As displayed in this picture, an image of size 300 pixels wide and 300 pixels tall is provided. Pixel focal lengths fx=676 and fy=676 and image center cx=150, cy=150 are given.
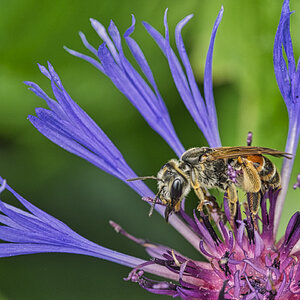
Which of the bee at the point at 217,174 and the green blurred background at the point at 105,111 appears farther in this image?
the green blurred background at the point at 105,111

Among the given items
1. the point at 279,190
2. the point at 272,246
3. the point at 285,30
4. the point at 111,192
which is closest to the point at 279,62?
the point at 285,30

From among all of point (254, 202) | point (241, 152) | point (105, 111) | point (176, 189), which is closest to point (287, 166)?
point (254, 202)

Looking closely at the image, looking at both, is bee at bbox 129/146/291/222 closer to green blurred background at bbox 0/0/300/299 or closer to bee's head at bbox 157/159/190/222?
bee's head at bbox 157/159/190/222

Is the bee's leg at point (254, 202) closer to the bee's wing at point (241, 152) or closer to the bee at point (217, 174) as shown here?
the bee at point (217, 174)

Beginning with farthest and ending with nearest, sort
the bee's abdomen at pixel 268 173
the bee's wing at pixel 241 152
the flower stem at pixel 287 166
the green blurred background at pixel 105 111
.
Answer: the green blurred background at pixel 105 111 → the flower stem at pixel 287 166 → the bee's abdomen at pixel 268 173 → the bee's wing at pixel 241 152

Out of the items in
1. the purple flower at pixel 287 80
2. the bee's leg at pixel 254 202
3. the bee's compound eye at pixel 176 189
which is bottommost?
the bee's compound eye at pixel 176 189

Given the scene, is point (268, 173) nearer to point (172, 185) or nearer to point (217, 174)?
point (217, 174)

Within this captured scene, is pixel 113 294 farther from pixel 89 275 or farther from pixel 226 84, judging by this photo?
pixel 226 84

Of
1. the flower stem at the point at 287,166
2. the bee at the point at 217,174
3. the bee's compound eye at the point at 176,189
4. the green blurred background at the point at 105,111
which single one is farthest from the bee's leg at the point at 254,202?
the green blurred background at the point at 105,111
